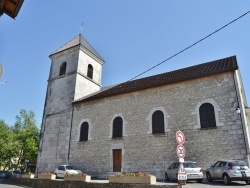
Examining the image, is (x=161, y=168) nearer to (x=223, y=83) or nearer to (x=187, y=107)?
(x=187, y=107)

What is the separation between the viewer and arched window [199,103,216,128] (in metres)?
13.6

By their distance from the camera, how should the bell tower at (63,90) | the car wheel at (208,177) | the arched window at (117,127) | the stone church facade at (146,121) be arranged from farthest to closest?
1. the bell tower at (63,90)
2. the arched window at (117,127)
3. the stone church facade at (146,121)
4. the car wheel at (208,177)

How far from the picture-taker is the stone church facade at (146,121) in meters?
13.2

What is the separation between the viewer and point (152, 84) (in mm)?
16641

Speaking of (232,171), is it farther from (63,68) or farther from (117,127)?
(63,68)

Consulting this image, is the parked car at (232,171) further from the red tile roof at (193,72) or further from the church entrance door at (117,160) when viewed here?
the church entrance door at (117,160)

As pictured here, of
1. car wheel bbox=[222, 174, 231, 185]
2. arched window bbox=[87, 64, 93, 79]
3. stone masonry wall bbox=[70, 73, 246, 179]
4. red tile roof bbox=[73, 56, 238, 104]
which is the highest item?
arched window bbox=[87, 64, 93, 79]

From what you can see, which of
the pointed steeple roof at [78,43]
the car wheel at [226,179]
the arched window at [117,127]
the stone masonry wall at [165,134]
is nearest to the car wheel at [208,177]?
the stone masonry wall at [165,134]

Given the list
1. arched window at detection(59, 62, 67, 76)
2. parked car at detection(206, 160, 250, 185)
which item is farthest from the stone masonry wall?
arched window at detection(59, 62, 67, 76)

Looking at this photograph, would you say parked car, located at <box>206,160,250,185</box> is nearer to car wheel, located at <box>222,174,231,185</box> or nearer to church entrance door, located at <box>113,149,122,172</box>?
car wheel, located at <box>222,174,231,185</box>

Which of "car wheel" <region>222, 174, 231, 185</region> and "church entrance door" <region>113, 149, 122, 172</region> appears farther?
"church entrance door" <region>113, 149, 122, 172</region>

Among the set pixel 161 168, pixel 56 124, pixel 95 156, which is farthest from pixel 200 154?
pixel 56 124

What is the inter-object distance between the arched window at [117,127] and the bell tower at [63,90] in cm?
474

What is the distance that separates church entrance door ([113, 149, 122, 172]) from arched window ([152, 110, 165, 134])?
317 cm
